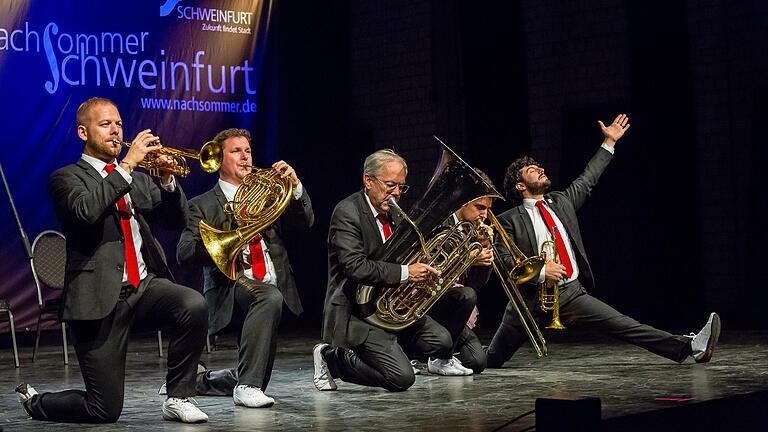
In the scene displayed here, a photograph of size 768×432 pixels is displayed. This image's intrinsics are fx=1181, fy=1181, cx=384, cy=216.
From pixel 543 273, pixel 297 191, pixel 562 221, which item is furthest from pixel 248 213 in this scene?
pixel 562 221

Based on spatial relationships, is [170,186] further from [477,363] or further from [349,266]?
[477,363]

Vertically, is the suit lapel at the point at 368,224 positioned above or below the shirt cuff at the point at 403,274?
above

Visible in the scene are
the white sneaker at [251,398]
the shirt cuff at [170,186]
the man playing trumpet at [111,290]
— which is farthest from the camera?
the white sneaker at [251,398]

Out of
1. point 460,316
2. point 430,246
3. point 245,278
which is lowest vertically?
point 460,316

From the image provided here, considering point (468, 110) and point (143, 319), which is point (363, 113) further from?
point (143, 319)

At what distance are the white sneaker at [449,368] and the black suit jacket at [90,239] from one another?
2070 mm

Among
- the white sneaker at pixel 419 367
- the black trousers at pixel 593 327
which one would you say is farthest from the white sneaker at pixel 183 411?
the black trousers at pixel 593 327

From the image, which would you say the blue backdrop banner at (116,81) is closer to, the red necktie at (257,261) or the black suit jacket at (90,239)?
the red necktie at (257,261)

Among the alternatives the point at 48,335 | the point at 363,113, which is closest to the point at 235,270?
the point at 48,335

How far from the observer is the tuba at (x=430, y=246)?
5.62 meters

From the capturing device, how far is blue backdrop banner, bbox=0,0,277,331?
8.38 meters

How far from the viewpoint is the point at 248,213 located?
544 centimetres

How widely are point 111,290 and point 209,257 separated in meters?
0.89

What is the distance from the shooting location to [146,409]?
530 centimetres
